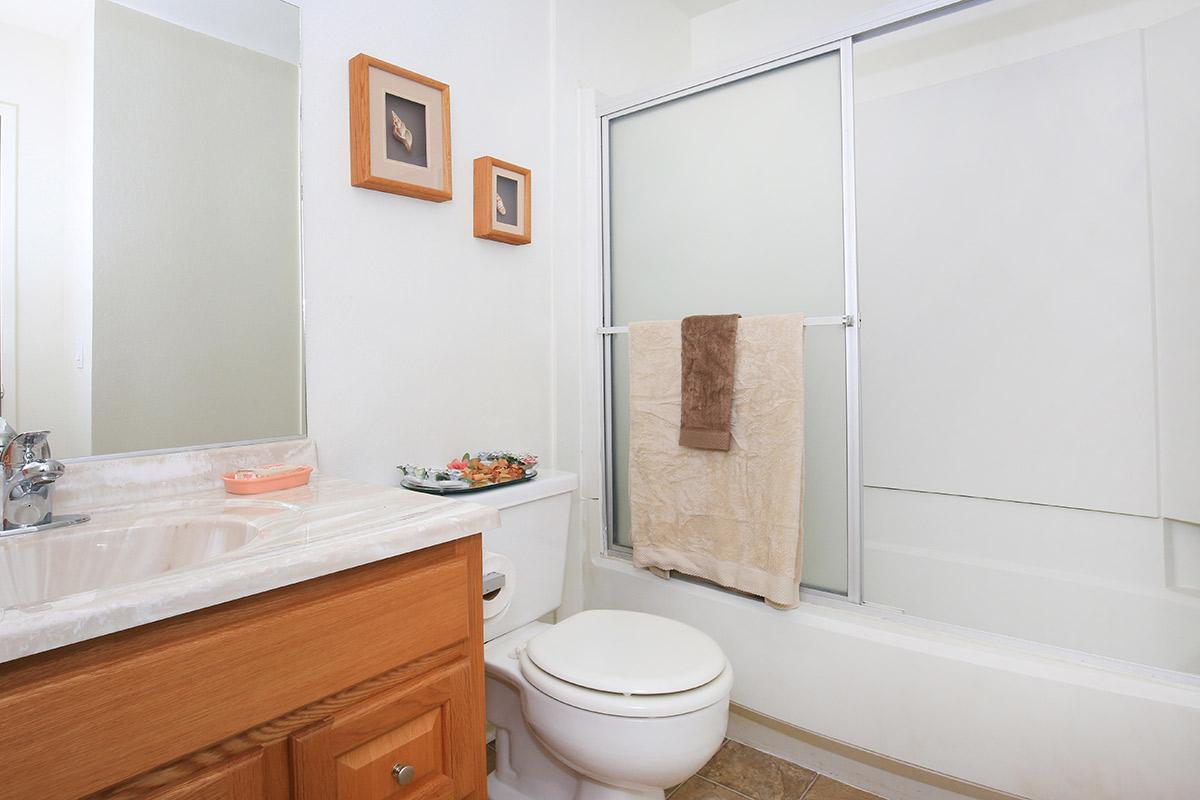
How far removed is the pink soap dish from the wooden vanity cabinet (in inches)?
17.5

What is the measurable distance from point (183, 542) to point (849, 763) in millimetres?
1598

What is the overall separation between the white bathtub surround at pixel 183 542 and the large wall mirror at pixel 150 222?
0.28ft

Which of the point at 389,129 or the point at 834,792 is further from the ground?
the point at 389,129

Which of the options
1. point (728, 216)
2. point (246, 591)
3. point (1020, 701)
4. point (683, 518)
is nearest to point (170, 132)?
point (246, 591)

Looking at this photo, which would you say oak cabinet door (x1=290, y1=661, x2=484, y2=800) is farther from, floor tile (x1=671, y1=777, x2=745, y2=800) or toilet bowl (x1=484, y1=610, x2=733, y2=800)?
floor tile (x1=671, y1=777, x2=745, y2=800)

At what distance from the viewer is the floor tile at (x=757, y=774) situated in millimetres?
1566

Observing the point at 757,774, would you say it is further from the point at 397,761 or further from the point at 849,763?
the point at 397,761

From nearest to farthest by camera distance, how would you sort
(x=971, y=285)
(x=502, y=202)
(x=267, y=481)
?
(x=267, y=481)
(x=502, y=202)
(x=971, y=285)

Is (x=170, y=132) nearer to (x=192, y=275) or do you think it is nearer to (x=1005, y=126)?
(x=192, y=275)

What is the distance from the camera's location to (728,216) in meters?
1.76

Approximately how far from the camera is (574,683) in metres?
1.20

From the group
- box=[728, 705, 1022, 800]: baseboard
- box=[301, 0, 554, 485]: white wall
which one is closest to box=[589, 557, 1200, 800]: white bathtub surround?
box=[728, 705, 1022, 800]: baseboard

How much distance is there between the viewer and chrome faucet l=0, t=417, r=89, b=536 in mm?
887

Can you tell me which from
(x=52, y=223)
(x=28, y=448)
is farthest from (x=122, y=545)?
(x=52, y=223)
